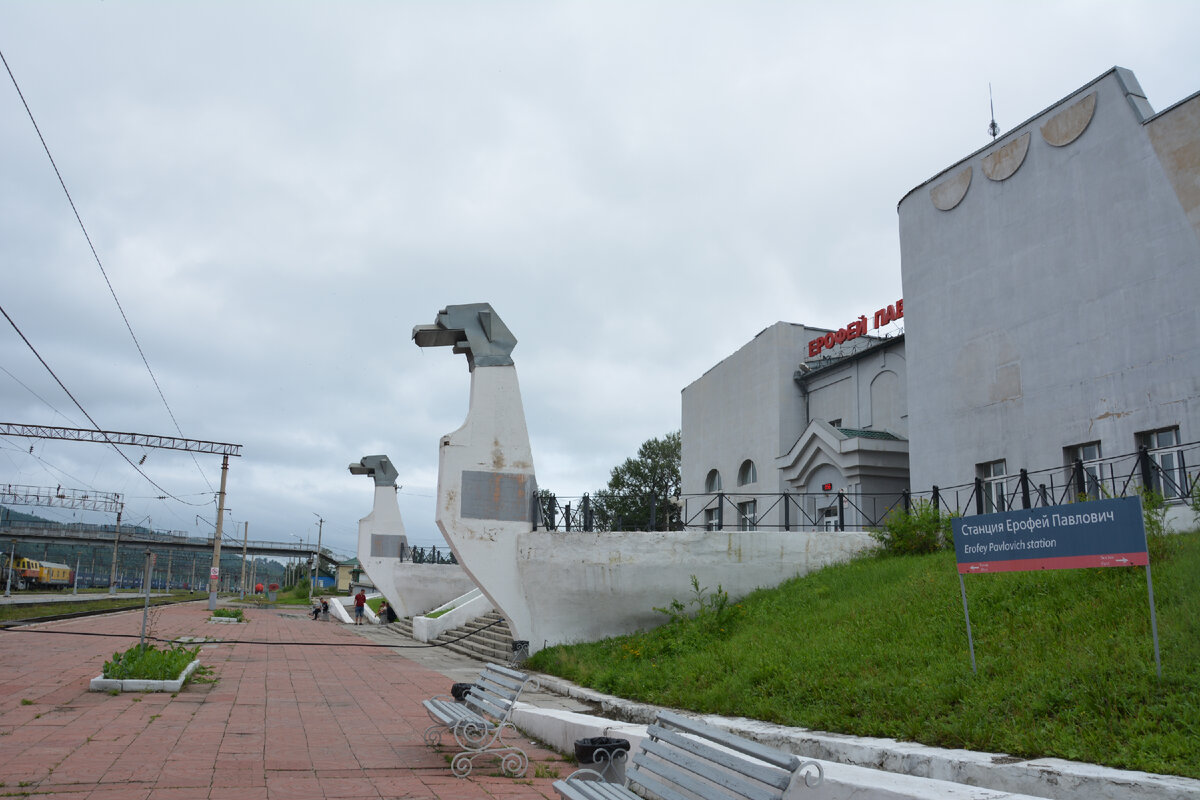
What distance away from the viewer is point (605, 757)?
249 inches

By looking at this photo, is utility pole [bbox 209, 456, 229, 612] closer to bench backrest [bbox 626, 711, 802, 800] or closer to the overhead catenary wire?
the overhead catenary wire

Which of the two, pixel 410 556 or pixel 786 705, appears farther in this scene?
pixel 410 556

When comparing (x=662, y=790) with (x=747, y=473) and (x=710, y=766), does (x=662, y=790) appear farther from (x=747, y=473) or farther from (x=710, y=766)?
(x=747, y=473)

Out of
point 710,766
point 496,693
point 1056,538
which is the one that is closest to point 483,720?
point 496,693

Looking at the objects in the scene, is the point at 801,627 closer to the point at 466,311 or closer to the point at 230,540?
the point at 466,311

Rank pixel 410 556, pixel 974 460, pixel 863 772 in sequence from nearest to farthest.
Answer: pixel 863 772, pixel 974 460, pixel 410 556

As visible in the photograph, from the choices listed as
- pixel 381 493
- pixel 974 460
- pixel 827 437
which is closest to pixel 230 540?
pixel 381 493

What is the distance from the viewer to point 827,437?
24.7 metres

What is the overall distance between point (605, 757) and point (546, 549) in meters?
9.62

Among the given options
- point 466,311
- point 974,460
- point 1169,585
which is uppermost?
point 466,311

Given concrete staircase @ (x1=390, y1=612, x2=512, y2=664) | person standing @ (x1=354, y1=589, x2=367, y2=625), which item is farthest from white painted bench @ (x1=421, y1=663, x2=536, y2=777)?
person standing @ (x1=354, y1=589, x2=367, y2=625)

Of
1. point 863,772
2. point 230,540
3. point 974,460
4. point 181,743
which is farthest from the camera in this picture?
point 230,540

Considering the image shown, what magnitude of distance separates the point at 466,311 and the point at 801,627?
30.6 feet

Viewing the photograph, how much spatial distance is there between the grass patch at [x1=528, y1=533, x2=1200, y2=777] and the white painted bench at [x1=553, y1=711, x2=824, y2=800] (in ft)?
6.88
